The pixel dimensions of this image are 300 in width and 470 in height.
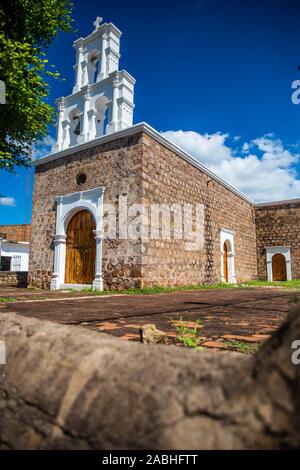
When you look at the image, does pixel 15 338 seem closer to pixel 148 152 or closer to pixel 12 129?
pixel 12 129

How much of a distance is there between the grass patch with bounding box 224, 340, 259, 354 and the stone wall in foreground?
3.44 feet

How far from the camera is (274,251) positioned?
16969 millimetres

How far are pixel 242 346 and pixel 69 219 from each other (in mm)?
9310

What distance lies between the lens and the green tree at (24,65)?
5.79 meters

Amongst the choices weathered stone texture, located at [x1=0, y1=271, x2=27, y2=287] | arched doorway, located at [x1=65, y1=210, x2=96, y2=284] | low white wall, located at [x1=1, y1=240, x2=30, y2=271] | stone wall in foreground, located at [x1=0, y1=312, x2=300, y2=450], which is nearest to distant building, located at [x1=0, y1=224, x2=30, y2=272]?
low white wall, located at [x1=1, y1=240, x2=30, y2=271]

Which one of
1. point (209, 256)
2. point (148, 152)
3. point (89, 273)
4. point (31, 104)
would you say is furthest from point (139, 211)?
point (209, 256)

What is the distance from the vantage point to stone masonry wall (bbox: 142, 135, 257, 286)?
880 cm

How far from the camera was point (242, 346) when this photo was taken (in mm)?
1858

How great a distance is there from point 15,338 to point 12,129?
6931 millimetres

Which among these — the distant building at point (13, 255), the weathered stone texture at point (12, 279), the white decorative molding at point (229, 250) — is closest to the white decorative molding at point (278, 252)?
the white decorative molding at point (229, 250)

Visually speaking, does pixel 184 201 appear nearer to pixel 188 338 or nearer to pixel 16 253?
pixel 188 338

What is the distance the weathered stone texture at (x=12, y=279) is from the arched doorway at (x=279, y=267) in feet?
44.1

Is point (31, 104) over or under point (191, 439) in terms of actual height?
over
